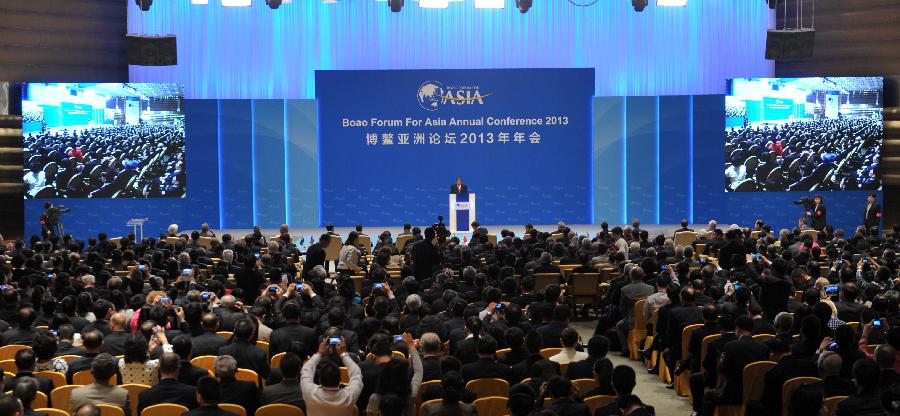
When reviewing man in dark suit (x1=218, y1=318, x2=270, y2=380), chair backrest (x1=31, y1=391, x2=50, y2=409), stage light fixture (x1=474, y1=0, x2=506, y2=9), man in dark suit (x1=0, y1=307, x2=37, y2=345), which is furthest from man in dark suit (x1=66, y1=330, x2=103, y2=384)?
stage light fixture (x1=474, y1=0, x2=506, y2=9)

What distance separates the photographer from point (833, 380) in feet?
23.2

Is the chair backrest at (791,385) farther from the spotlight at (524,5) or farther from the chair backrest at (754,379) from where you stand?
the spotlight at (524,5)

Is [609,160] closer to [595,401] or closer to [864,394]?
[595,401]

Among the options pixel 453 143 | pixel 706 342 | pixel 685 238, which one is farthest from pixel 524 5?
pixel 706 342

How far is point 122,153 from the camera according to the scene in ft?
74.9

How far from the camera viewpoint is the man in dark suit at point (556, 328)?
28.6ft

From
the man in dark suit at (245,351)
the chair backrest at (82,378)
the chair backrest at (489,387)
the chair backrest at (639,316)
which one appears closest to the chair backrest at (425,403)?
the chair backrest at (489,387)

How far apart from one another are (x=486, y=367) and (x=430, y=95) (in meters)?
17.4

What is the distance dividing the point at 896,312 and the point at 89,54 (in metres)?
18.5

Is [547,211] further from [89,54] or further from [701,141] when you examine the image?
[89,54]

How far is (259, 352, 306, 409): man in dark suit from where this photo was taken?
678cm

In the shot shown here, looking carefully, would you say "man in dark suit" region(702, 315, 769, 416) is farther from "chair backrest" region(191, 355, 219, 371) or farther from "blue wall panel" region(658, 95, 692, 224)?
"blue wall panel" region(658, 95, 692, 224)

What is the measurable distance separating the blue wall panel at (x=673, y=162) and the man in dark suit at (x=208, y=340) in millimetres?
17651

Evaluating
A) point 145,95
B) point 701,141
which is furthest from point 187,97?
point 701,141
